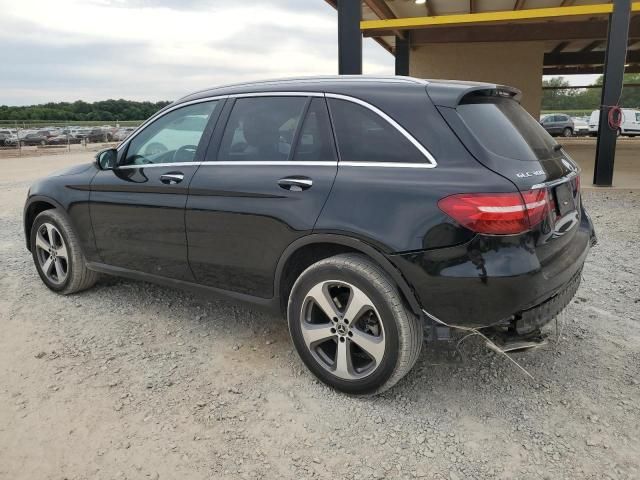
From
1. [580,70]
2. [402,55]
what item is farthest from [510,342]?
[580,70]

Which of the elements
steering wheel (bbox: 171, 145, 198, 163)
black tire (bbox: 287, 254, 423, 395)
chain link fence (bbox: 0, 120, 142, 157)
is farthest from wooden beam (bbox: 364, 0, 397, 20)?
chain link fence (bbox: 0, 120, 142, 157)

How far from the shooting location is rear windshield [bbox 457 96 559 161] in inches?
104

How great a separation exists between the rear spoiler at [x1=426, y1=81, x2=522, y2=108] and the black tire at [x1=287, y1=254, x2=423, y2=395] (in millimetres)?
892

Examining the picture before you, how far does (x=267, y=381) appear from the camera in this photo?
3.10m

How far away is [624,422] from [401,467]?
1.20m

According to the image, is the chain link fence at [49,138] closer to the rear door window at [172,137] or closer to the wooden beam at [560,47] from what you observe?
the wooden beam at [560,47]

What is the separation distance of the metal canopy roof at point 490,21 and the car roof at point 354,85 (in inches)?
278

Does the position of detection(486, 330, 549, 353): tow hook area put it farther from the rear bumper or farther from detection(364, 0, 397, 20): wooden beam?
detection(364, 0, 397, 20): wooden beam

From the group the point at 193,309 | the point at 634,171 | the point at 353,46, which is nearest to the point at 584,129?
the point at 634,171

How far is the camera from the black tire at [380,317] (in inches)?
104

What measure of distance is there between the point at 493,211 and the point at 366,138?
80 cm

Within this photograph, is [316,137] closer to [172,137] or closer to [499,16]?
[172,137]

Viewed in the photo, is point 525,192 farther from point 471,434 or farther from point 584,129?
point 584,129

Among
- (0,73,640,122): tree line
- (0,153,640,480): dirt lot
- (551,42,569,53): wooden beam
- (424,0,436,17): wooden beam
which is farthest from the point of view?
(0,73,640,122): tree line
